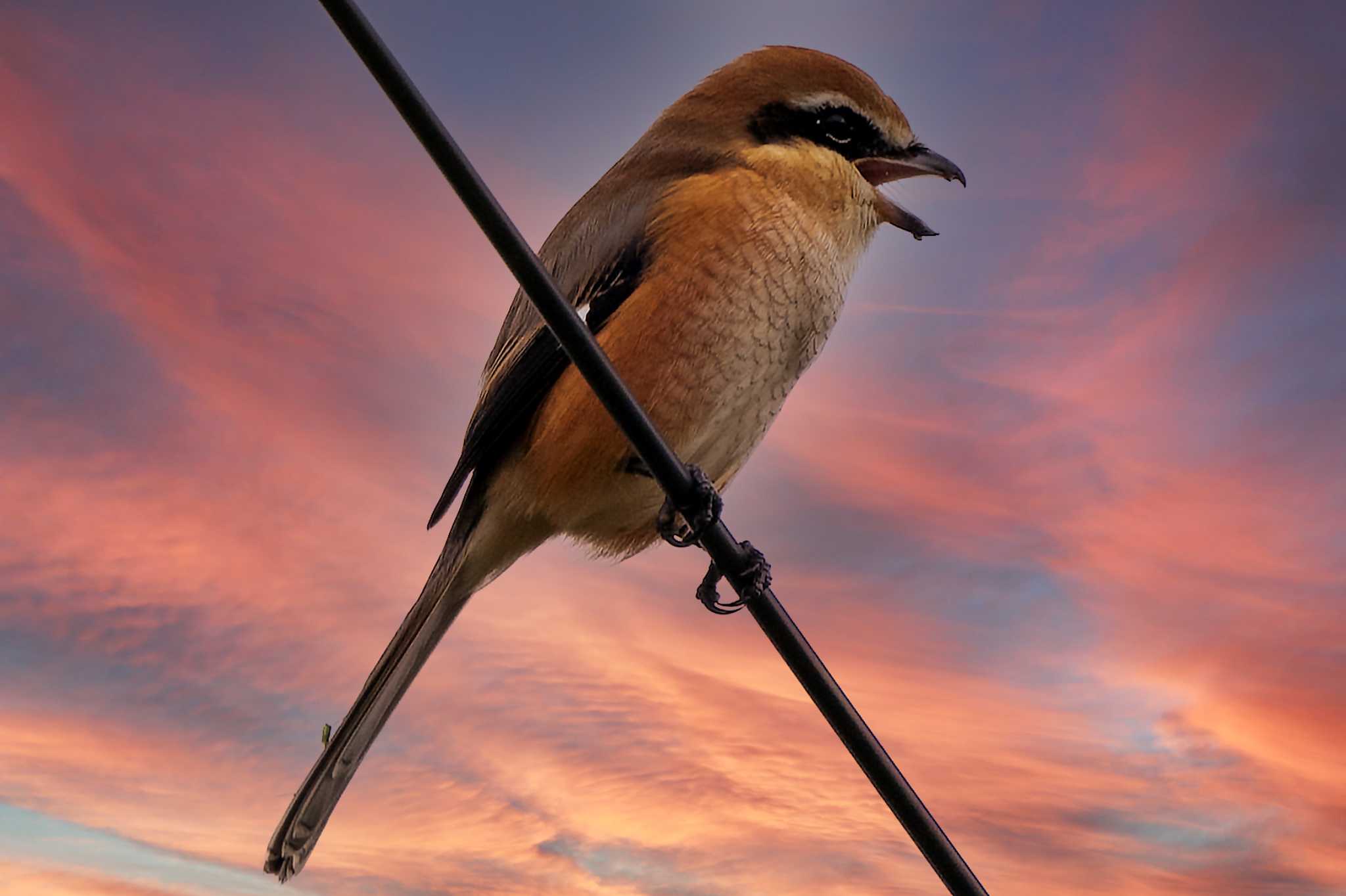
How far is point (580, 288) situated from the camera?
2.88 meters

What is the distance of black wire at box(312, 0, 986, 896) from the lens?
1420mm

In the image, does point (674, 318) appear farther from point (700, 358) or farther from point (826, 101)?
point (826, 101)

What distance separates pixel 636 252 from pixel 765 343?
1.22 ft

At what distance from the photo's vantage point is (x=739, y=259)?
2578 mm

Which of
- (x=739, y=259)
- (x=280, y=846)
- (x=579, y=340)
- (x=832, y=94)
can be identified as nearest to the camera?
(x=579, y=340)

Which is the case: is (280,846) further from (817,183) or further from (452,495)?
(817,183)

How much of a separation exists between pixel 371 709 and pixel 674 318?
1.17m

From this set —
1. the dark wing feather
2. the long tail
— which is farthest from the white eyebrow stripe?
the long tail

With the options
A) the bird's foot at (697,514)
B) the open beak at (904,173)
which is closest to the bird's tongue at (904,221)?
the open beak at (904,173)

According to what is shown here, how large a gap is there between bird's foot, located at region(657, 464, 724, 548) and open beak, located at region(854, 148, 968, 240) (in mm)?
908

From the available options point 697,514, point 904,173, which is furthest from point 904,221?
point 697,514

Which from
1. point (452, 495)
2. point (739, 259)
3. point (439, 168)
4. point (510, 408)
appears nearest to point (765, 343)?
point (739, 259)

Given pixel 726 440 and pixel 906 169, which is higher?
→ pixel 906 169

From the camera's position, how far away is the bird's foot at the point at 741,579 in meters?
2.06
